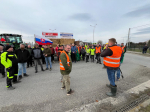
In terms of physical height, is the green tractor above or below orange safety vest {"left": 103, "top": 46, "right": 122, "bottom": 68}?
above

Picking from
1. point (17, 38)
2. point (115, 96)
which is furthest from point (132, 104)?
point (17, 38)

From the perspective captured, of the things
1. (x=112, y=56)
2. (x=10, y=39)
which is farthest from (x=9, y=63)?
(x=10, y=39)

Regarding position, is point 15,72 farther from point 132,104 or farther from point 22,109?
point 132,104

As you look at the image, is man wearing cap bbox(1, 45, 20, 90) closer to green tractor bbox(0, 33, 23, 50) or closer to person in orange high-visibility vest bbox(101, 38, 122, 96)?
person in orange high-visibility vest bbox(101, 38, 122, 96)

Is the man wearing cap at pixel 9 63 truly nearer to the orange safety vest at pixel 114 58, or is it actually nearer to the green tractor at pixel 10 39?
the orange safety vest at pixel 114 58

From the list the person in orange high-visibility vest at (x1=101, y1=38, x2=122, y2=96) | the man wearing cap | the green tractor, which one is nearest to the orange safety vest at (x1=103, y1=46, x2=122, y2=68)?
the person in orange high-visibility vest at (x1=101, y1=38, x2=122, y2=96)

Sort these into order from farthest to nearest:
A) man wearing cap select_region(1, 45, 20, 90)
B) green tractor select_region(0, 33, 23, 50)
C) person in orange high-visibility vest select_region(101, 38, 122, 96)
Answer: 1. green tractor select_region(0, 33, 23, 50)
2. man wearing cap select_region(1, 45, 20, 90)
3. person in orange high-visibility vest select_region(101, 38, 122, 96)

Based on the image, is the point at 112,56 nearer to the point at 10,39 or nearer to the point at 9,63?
the point at 9,63

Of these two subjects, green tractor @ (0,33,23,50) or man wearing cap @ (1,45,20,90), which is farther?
green tractor @ (0,33,23,50)

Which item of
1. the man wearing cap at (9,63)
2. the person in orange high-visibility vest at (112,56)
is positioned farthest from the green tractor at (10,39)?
the person in orange high-visibility vest at (112,56)

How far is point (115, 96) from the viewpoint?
2830 mm

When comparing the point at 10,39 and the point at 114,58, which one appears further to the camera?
the point at 10,39

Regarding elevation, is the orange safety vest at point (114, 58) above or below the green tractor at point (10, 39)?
below

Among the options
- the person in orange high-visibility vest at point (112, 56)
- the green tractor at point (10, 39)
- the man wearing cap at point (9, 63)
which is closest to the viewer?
the person in orange high-visibility vest at point (112, 56)
